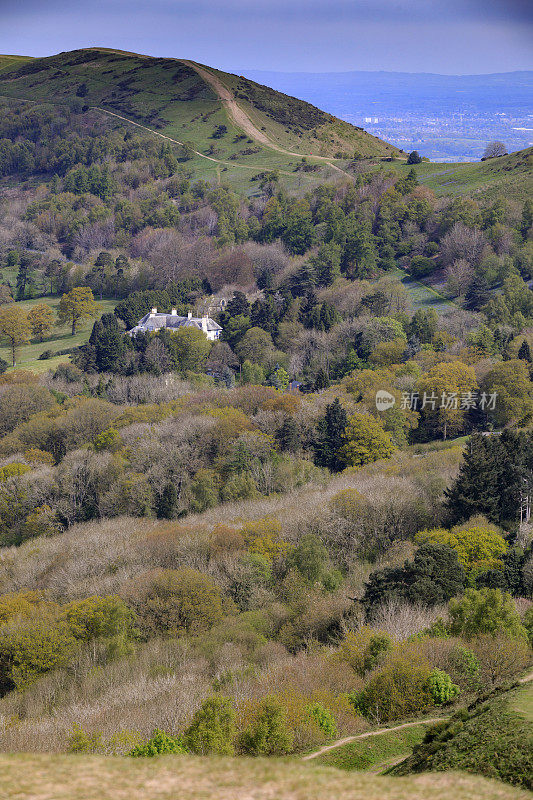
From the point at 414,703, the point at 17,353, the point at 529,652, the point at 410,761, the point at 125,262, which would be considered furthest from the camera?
the point at 125,262

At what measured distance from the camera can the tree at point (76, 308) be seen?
228 feet

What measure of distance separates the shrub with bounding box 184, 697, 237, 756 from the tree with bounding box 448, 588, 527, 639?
757cm

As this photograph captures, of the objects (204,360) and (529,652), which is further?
(204,360)

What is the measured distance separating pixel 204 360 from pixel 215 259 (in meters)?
23.0

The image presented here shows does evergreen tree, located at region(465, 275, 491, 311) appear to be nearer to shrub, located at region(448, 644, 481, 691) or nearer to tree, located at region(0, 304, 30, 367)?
tree, located at region(0, 304, 30, 367)

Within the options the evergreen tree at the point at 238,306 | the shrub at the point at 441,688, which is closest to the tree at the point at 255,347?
the evergreen tree at the point at 238,306

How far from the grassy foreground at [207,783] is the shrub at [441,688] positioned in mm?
7439

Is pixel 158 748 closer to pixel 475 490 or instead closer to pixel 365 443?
pixel 475 490

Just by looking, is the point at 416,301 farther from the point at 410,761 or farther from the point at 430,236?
the point at 410,761

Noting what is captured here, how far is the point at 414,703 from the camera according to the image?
16.1 meters

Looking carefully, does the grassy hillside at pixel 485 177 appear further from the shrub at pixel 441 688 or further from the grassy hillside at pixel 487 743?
the grassy hillside at pixel 487 743

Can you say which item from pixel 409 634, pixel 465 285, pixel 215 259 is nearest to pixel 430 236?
pixel 465 285

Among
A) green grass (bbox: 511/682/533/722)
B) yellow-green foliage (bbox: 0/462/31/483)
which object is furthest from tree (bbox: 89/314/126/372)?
green grass (bbox: 511/682/533/722)

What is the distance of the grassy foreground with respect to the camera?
803 cm
